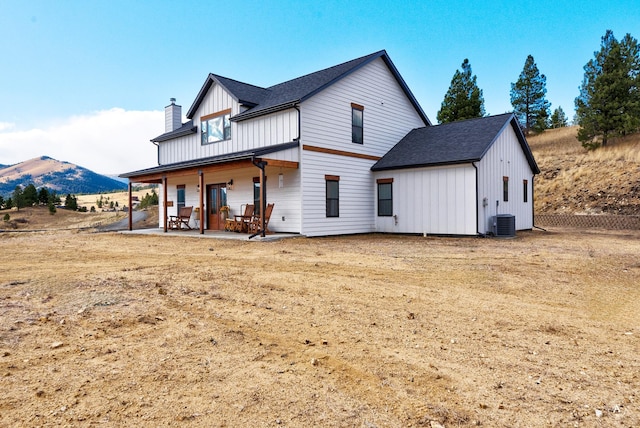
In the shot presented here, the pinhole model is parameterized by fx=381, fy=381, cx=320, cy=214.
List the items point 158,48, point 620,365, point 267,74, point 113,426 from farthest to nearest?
1. point 267,74
2. point 158,48
3. point 620,365
4. point 113,426

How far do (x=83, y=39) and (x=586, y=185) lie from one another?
28234 mm

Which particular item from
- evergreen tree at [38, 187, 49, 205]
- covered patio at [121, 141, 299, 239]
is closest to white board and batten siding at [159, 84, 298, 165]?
covered patio at [121, 141, 299, 239]

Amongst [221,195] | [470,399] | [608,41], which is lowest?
[470,399]

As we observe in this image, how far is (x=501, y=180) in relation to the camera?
51.5ft

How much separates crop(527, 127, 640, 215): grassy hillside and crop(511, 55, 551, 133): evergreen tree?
12407 millimetres

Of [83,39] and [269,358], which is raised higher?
[83,39]

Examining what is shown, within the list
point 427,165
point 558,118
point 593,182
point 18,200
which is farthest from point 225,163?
point 558,118

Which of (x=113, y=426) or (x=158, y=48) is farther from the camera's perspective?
(x=158, y=48)

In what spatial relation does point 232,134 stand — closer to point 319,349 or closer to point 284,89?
point 284,89

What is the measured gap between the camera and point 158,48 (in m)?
19.8

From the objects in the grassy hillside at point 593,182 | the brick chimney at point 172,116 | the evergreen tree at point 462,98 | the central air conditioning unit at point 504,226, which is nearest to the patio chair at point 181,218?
the brick chimney at point 172,116

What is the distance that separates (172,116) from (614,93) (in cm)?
→ 3198

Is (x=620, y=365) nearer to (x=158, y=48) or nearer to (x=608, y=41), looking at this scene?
(x=158, y=48)

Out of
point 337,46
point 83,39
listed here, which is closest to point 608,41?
point 337,46
